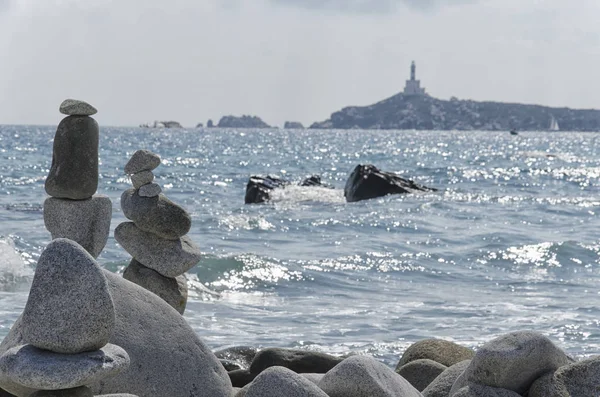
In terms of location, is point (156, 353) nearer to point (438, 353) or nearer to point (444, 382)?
point (444, 382)

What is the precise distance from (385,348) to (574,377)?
4.45 metres

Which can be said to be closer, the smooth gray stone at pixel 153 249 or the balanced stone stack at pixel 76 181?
the balanced stone stack at pixel 76 181

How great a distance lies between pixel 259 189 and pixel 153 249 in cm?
1868

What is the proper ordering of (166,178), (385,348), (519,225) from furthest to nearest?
(166,178)
(519,225)
(385,348)

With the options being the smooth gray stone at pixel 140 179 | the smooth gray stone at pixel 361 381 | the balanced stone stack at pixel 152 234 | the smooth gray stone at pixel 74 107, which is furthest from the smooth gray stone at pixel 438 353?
the smooth gray stone at pixel 74 107

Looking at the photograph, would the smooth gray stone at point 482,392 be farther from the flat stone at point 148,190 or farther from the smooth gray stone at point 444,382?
the flat stone at point 148,190

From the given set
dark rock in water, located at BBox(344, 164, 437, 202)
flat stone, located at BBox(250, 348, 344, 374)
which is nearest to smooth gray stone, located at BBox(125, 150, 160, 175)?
flat stone, located at BBox(250, 348, 344, 374)

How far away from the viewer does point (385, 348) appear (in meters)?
10.3

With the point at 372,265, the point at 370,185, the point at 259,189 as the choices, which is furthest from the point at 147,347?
the point at 370,185

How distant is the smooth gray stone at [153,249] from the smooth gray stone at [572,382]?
3.36 m

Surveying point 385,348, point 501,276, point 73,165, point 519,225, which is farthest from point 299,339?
point 519,225

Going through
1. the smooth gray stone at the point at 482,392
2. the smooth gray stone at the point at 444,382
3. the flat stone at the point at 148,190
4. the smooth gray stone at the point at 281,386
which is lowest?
the smooth gray stone at the point at 444,382

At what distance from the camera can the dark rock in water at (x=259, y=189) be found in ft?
87.6

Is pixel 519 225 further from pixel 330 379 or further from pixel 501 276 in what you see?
pixel 330 379
